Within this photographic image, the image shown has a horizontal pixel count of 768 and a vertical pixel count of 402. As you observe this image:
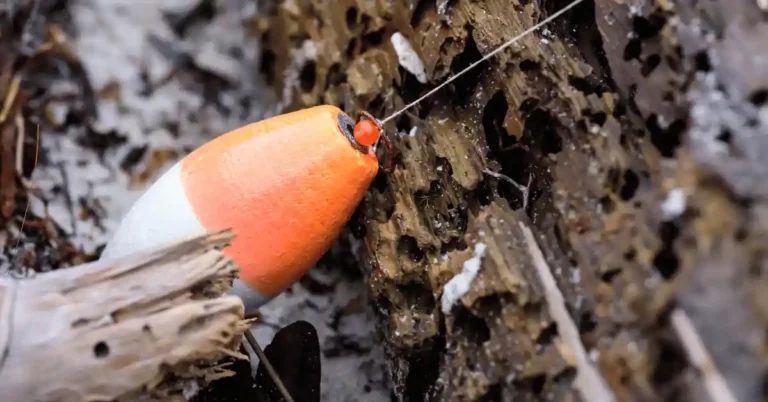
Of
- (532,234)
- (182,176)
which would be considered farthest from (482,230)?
(182,176)

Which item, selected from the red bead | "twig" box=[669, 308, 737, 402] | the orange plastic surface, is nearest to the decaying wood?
the orange plastic surface

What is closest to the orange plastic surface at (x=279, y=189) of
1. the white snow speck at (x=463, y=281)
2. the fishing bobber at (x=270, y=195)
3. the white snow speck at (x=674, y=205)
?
the fishing bobber at (x=270, y=195)

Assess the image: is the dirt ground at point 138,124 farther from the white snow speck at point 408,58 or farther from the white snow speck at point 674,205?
the white snow speck at point 674,205

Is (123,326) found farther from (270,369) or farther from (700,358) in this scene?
(700,358)

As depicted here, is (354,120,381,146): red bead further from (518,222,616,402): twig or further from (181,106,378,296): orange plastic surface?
(518,222,616,402): twig

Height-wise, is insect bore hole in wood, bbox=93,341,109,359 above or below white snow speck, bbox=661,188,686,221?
below

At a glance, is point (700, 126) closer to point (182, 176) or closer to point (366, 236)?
point (366, 236)
